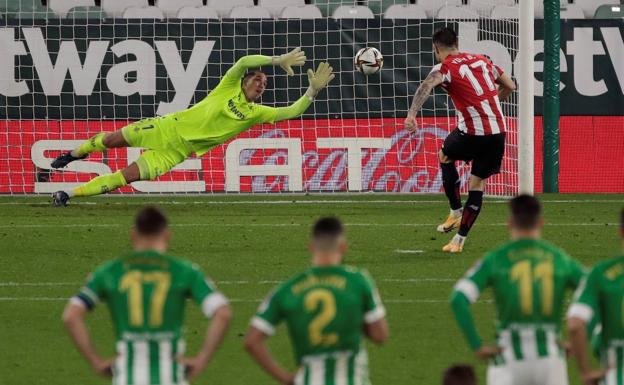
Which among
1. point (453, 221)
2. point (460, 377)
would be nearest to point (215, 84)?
point (453, 221)

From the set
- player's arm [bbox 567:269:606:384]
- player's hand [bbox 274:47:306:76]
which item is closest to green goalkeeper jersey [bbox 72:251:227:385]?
player's arm [bbox 567:269:606:384]

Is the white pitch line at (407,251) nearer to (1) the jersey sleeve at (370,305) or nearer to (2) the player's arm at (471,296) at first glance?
(2) the player's arm at (471,296)

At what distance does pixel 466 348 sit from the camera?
8641mm

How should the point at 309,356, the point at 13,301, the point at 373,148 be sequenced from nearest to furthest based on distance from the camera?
the point at 309,356 < the point at 13,301 < the point at 373,148

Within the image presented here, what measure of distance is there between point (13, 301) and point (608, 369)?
5.99m

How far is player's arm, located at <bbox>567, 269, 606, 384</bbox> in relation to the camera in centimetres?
533

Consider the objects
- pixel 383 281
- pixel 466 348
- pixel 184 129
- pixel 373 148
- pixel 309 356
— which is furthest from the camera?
pixel 373 148

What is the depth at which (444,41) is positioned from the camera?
497 inches

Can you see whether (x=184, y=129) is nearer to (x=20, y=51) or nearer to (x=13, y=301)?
(x=20, y=51)

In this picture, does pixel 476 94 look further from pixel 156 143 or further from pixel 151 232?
pixel 151 232

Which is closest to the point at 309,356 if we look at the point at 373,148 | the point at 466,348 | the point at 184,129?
the point at 466,348

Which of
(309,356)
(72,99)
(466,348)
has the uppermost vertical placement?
(72,99)

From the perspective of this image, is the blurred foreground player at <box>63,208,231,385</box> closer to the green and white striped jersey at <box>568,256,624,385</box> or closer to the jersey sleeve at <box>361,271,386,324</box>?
the jersey sleeve at <box>361,271,386,324</box>

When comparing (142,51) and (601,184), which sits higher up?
(142,51)
